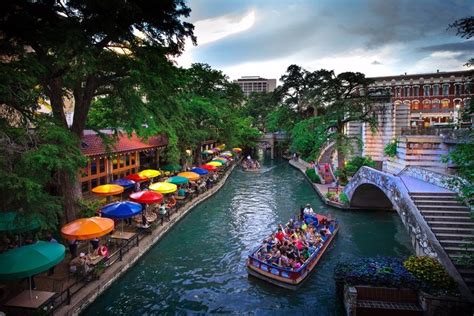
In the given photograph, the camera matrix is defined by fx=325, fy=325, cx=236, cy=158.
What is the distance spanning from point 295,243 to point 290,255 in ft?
5.06

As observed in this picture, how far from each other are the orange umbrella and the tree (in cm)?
268

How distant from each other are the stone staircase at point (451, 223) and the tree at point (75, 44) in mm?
17177

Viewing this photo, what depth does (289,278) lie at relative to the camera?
54.3ft

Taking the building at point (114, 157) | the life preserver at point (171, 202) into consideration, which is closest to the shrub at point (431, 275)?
the life preserver at point (171, 202)

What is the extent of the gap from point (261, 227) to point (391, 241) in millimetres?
9748

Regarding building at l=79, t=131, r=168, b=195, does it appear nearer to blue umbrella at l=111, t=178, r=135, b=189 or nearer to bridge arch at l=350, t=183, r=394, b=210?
blue umbrella at l=111, t=178, r=135, b=189

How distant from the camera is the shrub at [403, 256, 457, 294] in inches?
508

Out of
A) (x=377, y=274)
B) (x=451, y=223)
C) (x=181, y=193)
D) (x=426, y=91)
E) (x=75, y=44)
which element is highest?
(x=426, y=91)

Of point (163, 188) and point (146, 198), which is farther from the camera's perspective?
point (163, 188)

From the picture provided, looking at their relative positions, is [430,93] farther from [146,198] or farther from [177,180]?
[146,198]

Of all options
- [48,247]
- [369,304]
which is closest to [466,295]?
[369,304]

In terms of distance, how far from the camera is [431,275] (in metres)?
13.4

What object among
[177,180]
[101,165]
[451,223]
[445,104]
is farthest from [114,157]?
[445,104]

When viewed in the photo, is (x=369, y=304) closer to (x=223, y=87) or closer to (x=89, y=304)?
(x=89, y=304)
